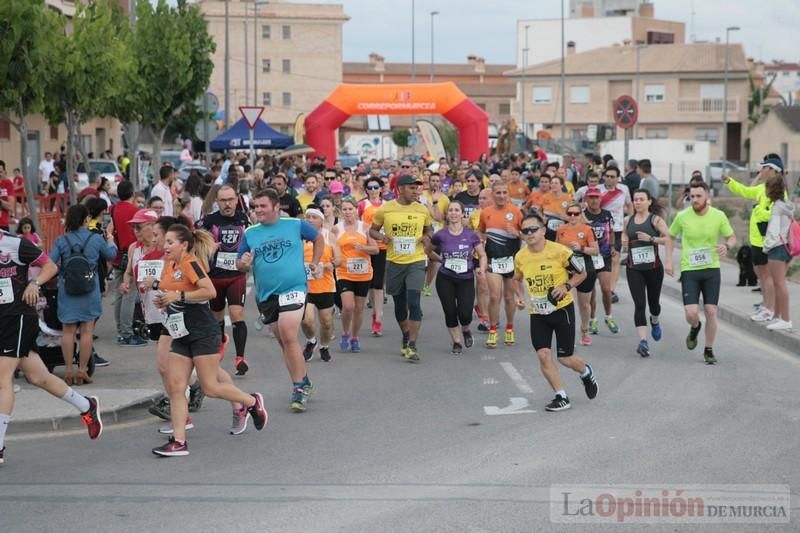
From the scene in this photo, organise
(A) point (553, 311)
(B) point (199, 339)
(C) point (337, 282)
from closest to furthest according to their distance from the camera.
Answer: (B) point (199, 339), (A) point (553, 311), (C) point (337, 282)

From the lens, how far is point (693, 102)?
80.0 meters

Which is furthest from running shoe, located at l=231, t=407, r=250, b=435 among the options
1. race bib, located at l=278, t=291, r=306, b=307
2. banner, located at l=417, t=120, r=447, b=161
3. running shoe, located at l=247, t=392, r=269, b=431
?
banner, located at l=417, t=120, r=447, b=161

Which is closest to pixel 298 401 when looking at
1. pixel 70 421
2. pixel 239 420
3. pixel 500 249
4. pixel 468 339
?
pixel 239 420

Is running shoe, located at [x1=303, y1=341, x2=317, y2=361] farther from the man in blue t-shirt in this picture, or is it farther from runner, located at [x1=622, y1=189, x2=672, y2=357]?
runner, located at [x1=622, y1=189, x2=672, y2=357]

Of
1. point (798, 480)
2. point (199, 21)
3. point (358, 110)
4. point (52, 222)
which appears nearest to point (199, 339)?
point (798, 480)

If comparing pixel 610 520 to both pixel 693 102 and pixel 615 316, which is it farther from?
pixel 693 102

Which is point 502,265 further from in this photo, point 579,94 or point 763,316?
point 579,94

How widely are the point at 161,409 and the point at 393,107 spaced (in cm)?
3053

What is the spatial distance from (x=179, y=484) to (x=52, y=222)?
13798mm

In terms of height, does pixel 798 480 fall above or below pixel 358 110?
below

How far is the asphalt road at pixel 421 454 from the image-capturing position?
24.3 feet

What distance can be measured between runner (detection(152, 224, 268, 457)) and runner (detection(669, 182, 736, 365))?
6002mm

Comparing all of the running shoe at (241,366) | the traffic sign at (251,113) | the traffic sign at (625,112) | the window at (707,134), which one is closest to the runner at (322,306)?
the running shoe at (241,366)

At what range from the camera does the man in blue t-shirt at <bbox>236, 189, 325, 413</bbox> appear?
10.8m
